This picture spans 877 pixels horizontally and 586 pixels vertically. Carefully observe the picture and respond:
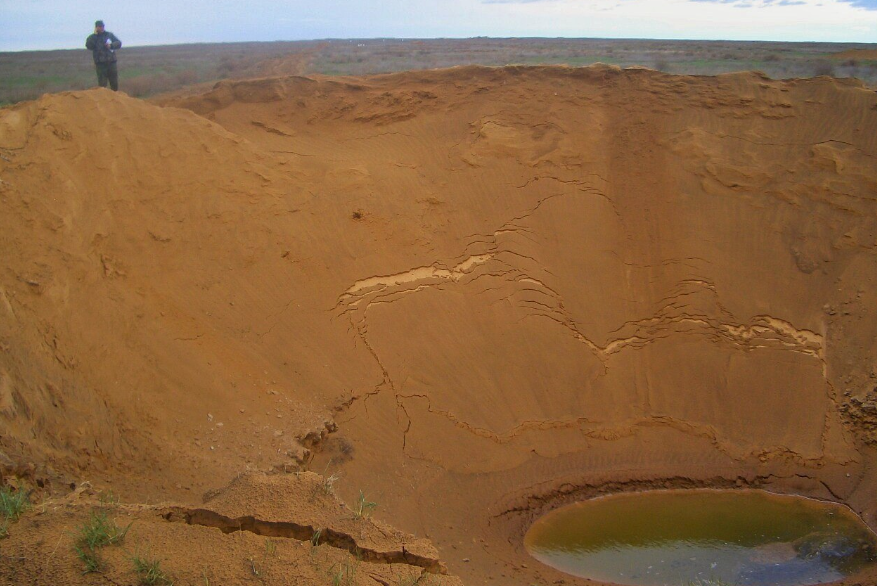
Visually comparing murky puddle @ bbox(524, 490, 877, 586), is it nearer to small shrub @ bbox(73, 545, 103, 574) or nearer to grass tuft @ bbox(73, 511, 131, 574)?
grass tuft @ bbox(73, 511, 131, 574)

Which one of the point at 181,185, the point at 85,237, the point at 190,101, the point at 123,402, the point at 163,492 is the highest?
the point at 190,101

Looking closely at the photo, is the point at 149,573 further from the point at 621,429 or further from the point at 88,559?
the point at 621,429

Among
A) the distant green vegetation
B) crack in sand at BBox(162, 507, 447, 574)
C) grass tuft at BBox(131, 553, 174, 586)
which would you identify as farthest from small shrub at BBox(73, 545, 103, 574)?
the distant green vegetation

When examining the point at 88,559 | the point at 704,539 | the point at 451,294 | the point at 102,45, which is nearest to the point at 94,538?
the point at 88,559

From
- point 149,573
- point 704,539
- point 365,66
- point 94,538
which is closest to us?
point 149,573

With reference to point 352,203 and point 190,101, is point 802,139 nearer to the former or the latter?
point 352,203

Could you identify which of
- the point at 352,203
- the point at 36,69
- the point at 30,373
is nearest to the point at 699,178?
the point at 352,203
